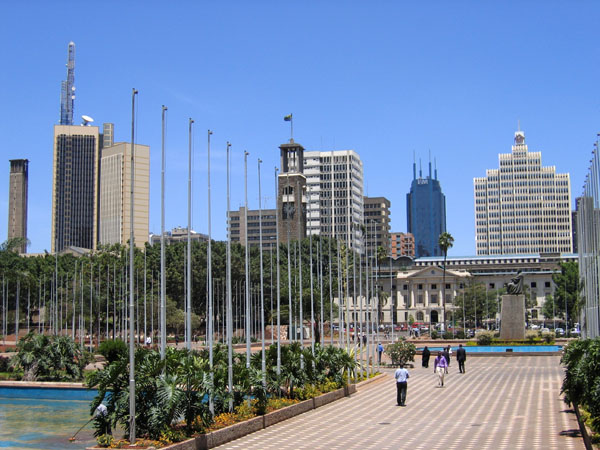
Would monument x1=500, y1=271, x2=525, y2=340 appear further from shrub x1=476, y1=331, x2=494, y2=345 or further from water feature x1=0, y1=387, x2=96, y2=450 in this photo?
water feature x1=0, y1=387, x2=96, y2=450

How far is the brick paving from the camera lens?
19.4 m

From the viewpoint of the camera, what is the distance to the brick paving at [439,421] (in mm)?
19391

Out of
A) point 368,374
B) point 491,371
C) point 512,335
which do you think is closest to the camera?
point 368,374

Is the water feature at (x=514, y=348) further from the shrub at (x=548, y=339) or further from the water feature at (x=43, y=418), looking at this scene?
the water feature at (x=43, y=418)

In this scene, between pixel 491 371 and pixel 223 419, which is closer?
pixel 223 419

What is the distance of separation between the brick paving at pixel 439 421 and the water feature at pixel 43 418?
662cm

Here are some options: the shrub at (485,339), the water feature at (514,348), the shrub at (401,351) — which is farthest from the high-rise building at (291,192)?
the shrub at (401,351)

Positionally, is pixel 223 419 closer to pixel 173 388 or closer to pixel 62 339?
pixel 173 388

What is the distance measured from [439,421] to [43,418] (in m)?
15.0

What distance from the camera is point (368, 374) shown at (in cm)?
3859

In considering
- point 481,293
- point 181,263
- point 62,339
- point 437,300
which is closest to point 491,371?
point 62,339

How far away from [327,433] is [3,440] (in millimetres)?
10170

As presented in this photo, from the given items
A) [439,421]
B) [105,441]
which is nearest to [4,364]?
[439,421]

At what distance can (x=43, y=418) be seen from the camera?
28.3 metres
